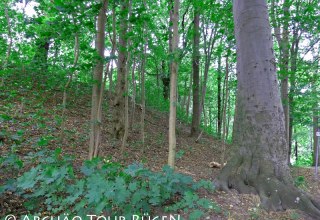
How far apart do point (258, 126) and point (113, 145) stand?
3863 mm

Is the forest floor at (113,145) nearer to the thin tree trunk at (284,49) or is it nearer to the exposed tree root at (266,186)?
the exposed tree root at (266,186)

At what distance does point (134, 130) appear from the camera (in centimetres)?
858

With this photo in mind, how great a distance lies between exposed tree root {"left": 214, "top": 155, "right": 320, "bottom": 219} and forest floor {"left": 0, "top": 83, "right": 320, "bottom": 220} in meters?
0.12

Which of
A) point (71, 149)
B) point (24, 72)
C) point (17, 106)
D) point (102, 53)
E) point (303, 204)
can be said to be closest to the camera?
point (303, 204)

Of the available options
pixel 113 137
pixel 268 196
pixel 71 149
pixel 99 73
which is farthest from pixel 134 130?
pixel 268 196

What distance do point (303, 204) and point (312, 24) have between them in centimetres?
443

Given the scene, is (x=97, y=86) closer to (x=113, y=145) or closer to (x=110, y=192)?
(x=110, y=192)

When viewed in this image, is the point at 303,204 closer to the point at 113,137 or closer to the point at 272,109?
the point at 272,109

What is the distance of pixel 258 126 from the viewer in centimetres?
373

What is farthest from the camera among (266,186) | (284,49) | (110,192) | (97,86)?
(284,49)

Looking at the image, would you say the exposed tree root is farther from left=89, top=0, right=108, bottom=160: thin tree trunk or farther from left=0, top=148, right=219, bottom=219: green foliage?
left=89, top=0, right=108, bottom=160: thin tree trunk

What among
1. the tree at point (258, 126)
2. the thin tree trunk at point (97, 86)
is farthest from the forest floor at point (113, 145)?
the thin tree trunk at point (97, 86)

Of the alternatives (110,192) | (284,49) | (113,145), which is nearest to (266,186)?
(110,192)

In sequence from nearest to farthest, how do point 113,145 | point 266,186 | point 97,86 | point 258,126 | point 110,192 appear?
1. point 110,192
2. point 266,186
3. point 97,86
4. point 258,126
5. point 113,145
